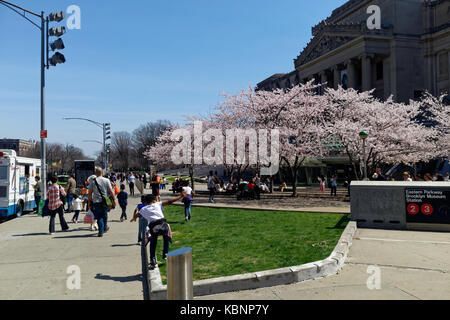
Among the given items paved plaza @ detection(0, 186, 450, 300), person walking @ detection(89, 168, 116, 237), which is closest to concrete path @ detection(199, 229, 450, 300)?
paved plaza @ detection(0, 186, 450, 300)

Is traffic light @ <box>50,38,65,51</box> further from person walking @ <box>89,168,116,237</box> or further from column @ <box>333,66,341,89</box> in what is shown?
column @ <box>333,66,341,89</box>

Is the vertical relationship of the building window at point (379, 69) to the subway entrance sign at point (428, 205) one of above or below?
above

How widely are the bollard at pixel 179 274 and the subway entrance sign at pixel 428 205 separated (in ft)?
33.4

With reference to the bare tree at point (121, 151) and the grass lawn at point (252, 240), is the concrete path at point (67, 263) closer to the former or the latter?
the grass lawn at point (252, 240)

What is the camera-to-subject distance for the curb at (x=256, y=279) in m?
5.83

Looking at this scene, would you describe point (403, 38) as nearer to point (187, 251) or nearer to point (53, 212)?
point (53, 212)

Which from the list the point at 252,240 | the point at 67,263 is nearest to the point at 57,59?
the point at 67,263

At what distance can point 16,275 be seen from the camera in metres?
7.13

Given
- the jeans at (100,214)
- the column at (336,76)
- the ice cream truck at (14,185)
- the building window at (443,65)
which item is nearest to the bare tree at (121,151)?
the column at (336,76)

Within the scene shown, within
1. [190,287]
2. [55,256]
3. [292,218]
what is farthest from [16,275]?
[292,218]

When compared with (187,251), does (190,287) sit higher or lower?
lower

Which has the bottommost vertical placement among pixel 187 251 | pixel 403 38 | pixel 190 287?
pixel 190 287

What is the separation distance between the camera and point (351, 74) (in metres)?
54.3

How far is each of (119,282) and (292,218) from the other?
873 cm
